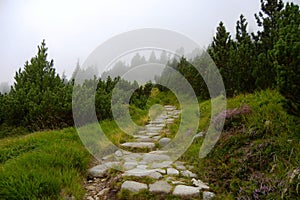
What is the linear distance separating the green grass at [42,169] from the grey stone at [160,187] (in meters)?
0.83

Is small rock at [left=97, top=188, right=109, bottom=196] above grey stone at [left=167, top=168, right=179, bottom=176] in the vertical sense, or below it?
below

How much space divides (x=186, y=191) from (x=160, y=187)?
0.32 meters

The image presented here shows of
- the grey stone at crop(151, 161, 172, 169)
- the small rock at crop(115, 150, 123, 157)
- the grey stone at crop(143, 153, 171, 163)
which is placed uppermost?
the small rock at crop(115, 150, 123, 157)

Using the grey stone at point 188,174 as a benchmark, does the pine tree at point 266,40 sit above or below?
above

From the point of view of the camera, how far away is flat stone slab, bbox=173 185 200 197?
9.32 feet

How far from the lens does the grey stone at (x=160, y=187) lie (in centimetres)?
294

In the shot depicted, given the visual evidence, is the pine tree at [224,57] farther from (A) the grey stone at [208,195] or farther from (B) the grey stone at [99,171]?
(A) the grey stone at [208,195]

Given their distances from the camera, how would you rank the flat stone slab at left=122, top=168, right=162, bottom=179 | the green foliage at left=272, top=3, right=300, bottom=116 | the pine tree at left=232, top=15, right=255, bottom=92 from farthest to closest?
1. the pine tree at left=232, top=15, right=255, bottom=92
2. the flat stone slab at left=122, top=168, right=162, bottom=179
3. the green foliage at left=272, top=3, right=300, bottom=116

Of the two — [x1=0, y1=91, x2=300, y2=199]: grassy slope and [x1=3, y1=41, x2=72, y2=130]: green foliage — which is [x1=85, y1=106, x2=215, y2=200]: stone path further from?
[x1=3, y1=41, x2=72, y2=130]: green foliage

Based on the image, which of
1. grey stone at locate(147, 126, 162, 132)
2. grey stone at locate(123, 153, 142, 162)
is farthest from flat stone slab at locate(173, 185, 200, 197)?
grey stone at locate(147, 126, 162, 132)

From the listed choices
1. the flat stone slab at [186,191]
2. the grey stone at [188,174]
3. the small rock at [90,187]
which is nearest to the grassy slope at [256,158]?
the grey stone at [188,174]

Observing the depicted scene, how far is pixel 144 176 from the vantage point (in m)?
3.35

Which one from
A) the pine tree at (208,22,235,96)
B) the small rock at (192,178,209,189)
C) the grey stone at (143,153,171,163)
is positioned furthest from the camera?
the pine tree at (208,22,235,96)

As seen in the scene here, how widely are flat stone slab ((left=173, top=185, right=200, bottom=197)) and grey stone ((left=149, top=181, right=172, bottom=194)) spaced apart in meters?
0.09
